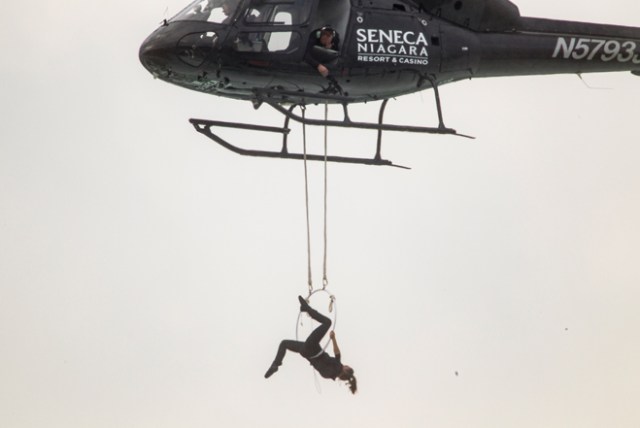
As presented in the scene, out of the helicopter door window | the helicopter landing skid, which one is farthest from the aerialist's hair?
the helicopter door window

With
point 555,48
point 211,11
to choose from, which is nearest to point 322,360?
point 211,11

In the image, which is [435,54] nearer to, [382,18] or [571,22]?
[382,18]

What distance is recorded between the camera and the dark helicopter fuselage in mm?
13445

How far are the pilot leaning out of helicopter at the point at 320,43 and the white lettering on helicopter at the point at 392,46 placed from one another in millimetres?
308

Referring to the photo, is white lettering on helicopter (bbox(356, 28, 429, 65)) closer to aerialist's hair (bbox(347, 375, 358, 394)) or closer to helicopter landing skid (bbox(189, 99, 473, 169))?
helicopter landing skid (bbox(189, 99, 473, 169))

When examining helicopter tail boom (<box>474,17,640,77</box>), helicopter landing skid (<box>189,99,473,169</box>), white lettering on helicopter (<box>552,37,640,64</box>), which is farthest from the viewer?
white lettering on helicopter (<box>552,37,640,64</box>)

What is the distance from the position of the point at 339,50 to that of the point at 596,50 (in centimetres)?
280

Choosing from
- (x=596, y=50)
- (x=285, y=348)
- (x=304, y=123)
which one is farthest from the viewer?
(x=596, y=50)

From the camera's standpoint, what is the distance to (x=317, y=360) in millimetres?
14125

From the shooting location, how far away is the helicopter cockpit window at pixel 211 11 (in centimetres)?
1350

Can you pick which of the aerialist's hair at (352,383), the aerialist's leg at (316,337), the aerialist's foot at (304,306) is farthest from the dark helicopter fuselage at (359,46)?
the aerialist's hair at (352,383)

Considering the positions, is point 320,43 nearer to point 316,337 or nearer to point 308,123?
point 308,123

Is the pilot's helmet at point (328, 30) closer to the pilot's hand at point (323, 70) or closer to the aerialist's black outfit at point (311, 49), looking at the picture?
the aerialist's black outfit at point (311, 49)

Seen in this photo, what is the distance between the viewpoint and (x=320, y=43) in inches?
531
